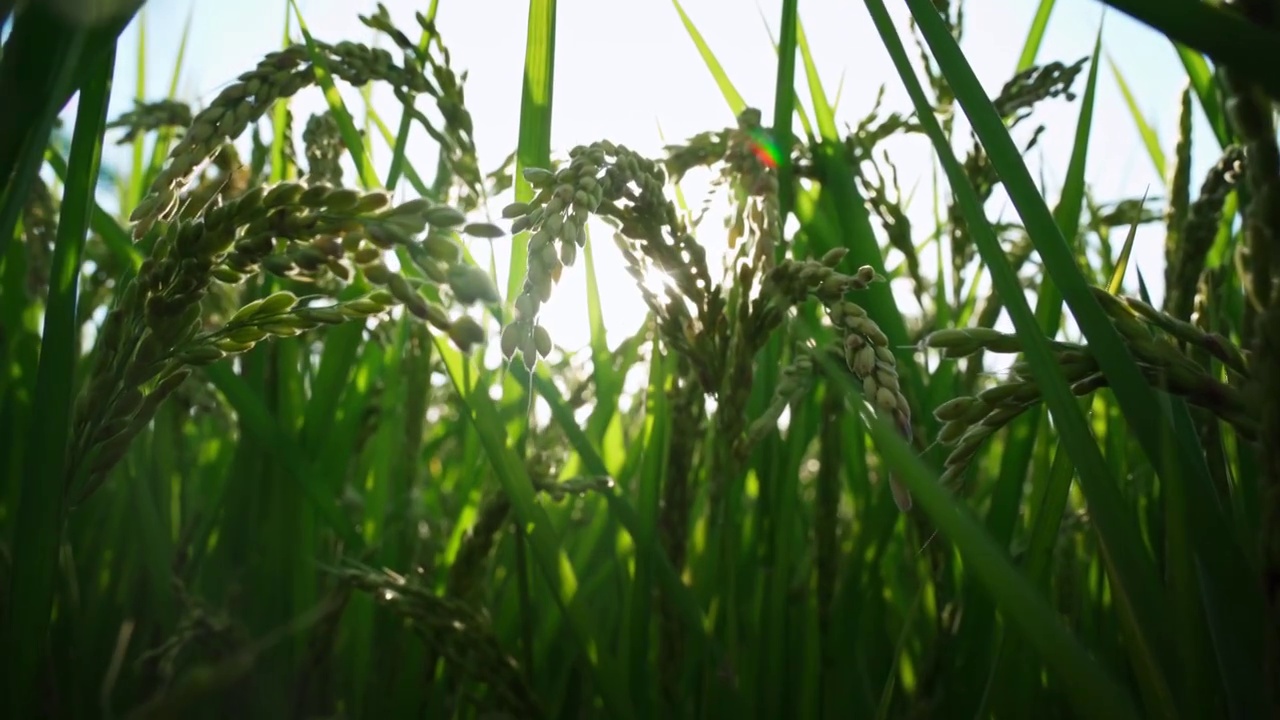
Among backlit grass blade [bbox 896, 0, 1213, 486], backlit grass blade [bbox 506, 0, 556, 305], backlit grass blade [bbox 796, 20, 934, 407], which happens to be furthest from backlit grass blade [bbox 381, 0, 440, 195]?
backlit grass blade [bbox 896, 0, 1213, 486]

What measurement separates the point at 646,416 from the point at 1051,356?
106 cm

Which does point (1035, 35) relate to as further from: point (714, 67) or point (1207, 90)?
point (714, 67)

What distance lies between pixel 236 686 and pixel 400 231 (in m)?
1.34

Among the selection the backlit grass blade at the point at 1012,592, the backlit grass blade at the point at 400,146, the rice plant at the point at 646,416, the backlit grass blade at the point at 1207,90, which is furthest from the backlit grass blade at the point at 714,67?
the backlit grass blade at the point at 1012,592

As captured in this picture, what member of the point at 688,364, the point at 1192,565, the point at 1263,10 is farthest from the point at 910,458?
the point at 688,364

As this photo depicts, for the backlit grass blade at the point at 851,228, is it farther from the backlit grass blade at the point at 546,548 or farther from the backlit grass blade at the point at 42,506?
the backlit grass blade at the point at 42,506

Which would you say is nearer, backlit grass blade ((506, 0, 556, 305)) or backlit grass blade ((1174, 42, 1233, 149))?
backlit grass blade ((506, 0, 556, 305))

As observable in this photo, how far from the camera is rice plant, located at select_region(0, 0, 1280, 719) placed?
2.42 feet

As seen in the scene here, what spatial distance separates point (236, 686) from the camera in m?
1.61

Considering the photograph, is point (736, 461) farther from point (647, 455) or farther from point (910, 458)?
point (910, 458)

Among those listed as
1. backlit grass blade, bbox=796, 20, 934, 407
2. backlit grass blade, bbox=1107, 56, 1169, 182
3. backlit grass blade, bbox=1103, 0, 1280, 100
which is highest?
backlit grass blade, bbox=1107, 56, 1169, 182

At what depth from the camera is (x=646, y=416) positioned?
1787 millimetres

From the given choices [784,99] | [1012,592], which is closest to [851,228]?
[784,99]

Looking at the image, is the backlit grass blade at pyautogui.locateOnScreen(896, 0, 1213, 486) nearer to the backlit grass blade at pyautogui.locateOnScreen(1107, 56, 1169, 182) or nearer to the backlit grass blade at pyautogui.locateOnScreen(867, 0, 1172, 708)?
the backlit grass blade at pyautogui.locateOnScreen(867, 0, 1172, 708)
